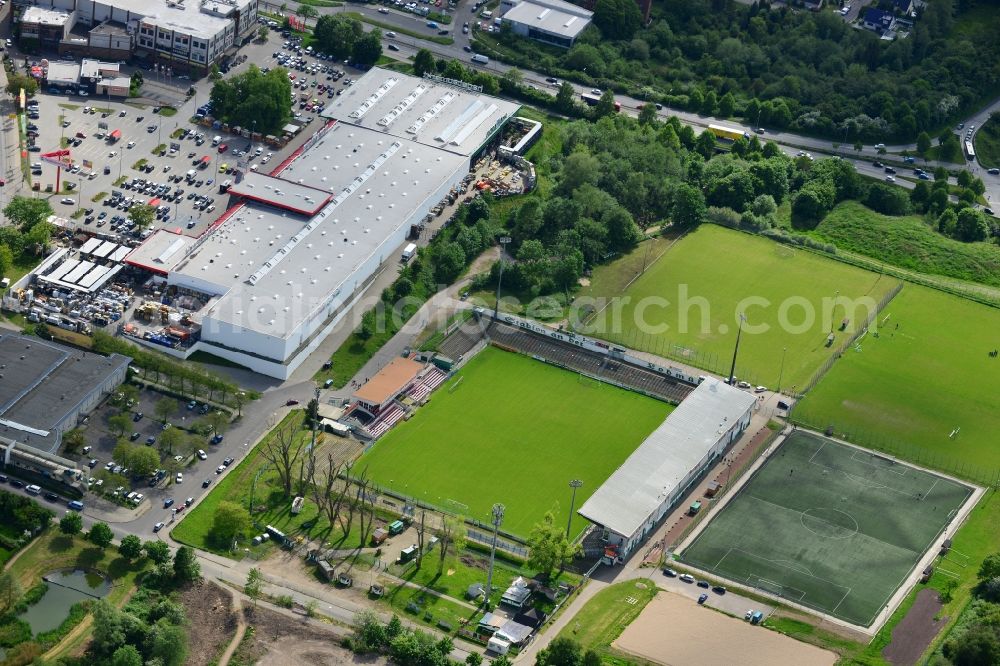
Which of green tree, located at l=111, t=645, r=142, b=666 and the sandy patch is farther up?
the sandy patch

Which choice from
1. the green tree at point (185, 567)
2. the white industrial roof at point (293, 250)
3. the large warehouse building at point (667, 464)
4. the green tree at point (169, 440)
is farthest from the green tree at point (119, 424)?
the large warehouse building at point (667, 464)

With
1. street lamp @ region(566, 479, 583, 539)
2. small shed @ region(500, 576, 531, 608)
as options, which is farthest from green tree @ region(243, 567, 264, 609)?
street lamp @ region(566, 479, 583, 539)

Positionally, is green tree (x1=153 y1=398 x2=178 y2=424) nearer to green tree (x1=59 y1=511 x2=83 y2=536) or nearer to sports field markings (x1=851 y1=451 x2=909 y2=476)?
green tree (x1=59 y1=511 x2=83 y2=536)

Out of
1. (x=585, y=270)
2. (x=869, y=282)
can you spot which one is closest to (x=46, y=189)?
(x=585, y=270)

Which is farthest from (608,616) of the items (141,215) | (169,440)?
(141,215)

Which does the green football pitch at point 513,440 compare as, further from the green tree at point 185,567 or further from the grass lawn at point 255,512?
the green tree at point 185,567
